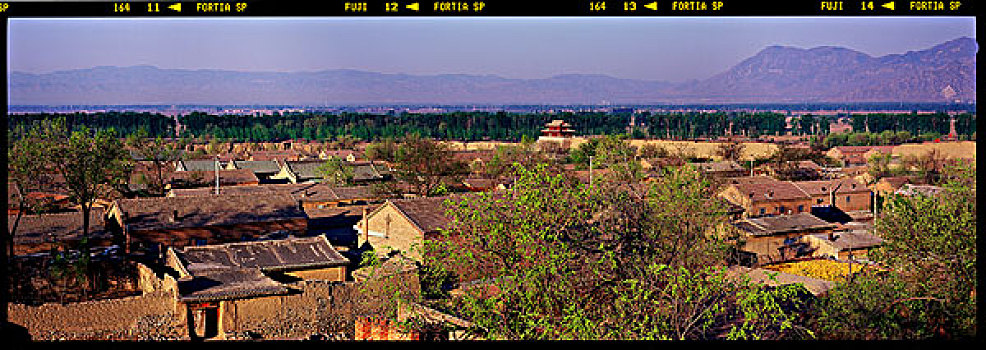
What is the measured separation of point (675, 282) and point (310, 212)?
21.7m

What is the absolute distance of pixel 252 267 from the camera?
17.5 meters

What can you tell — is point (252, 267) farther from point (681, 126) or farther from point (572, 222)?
point (681, 126)

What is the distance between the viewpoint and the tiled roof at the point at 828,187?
33409 mm

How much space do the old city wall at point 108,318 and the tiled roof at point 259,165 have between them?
100 feet

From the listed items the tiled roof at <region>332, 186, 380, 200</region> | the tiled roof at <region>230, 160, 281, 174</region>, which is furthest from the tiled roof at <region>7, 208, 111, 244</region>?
the tiled roof at <region>230, 160, 281, 174</region>

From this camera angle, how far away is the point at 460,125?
95.5 metres

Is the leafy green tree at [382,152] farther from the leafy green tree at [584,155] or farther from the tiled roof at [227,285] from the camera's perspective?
the tiled roof at [227,285]

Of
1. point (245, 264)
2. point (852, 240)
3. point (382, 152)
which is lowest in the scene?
point (852, 240)

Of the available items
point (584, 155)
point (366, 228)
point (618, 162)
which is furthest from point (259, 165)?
point (366, 228)

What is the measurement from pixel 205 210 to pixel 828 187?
23.7 metres

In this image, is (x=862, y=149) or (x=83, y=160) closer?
(x=83, y=160)

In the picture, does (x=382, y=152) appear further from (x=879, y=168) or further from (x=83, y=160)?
(x=83, y=160)

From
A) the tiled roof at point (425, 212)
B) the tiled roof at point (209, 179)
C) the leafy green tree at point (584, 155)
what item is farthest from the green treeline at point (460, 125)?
the tiled roof at point (425, 212)

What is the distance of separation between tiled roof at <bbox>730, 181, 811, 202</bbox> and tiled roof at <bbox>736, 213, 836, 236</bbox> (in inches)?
172
